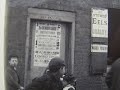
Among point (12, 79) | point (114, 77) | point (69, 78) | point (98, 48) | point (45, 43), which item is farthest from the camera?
point (114, 77)

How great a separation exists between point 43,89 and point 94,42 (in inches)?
24.8

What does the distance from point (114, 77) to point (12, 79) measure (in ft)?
3.31

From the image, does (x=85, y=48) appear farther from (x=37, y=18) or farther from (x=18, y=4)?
(x=18, y=4)

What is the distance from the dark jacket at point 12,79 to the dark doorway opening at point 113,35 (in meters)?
0.90

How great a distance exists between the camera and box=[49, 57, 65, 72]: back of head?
2.70 meters

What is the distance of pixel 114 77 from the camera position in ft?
10.1

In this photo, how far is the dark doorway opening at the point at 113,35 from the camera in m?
3.00

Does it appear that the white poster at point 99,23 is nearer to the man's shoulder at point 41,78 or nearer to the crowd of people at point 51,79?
the crowd of people at point 51,79

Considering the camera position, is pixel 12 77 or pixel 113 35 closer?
pixel 12 77

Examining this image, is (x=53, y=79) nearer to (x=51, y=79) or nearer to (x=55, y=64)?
(x=51, y=79)

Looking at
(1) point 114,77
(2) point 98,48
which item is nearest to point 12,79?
(2) point 98,48

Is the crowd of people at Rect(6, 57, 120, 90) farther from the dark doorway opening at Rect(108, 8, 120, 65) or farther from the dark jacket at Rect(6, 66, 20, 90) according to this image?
the dark doorway opening at Rect(108, 8, 120, 65)

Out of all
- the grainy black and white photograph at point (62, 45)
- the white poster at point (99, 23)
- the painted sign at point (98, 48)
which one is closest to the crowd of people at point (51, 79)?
the grainy black and white photograph at point (62, 45)

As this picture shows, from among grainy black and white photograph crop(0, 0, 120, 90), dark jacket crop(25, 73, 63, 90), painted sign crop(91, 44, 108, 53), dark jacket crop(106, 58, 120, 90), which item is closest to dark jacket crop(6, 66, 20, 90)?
grainy black and white photograph crop(0, 0, 120, 90)
